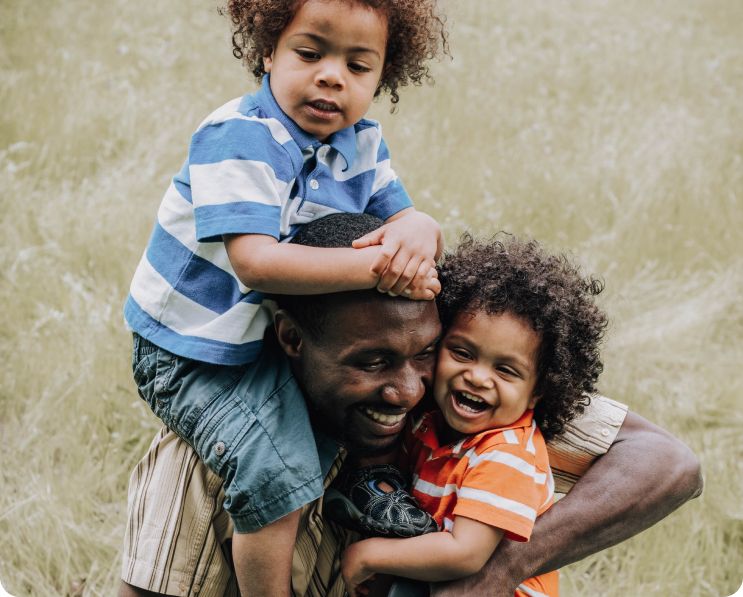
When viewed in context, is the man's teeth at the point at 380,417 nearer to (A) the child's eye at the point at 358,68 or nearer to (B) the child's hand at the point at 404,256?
(B) the child's hand at the point at 404,256

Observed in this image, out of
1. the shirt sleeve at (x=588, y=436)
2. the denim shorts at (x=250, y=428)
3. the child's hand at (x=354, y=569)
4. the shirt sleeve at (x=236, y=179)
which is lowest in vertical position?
the child's hand at (x=354, y=569)

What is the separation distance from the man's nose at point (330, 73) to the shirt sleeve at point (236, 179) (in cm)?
17

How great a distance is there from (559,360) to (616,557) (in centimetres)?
140

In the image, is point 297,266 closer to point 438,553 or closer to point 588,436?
point 438,553

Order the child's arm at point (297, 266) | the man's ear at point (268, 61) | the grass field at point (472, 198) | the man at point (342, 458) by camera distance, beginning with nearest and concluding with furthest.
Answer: the child's arm at point (297, 266) < the man at point (342, 458) < the man's ear at point (268, 61) < the grass field at point (472, 198)

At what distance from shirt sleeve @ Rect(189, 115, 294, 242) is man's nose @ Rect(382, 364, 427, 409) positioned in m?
0.36

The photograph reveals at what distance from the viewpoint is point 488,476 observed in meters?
1.88

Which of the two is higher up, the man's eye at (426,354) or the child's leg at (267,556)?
the man's eye at (426,354)

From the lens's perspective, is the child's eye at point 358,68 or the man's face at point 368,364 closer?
the man's face at point 368,364

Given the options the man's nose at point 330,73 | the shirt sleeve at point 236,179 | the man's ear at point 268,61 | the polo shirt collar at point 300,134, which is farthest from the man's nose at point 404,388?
the man's ear at point 268,61

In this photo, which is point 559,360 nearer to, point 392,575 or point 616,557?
point 392,575

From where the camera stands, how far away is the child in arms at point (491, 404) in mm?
1873

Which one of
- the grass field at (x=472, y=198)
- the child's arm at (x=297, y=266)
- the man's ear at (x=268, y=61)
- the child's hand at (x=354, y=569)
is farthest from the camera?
the grass field at (x=472, y=198)

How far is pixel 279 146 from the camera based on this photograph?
72.6 inches
